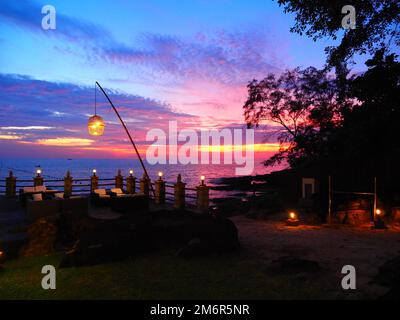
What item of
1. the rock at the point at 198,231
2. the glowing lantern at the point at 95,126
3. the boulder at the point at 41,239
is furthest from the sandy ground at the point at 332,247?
the glowing lantern at the point at 95,126

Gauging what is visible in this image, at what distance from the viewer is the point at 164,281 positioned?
632 centimetres

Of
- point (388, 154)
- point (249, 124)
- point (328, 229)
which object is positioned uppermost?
point (249, 124)

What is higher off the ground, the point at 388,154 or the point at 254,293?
the point at 388,154

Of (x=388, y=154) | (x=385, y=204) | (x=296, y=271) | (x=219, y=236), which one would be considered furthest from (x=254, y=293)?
(x=388, y=154)

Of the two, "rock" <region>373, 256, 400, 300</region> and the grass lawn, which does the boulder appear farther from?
"rock" <region>373, 256, 400, 300</region>

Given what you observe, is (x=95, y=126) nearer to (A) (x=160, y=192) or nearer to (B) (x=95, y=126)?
(B) (x=95, y=126)

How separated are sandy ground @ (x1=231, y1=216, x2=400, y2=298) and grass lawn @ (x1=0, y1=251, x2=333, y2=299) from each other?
782 mm

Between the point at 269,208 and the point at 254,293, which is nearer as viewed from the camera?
the point at 254,293

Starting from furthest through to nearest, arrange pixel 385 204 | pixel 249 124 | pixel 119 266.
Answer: pixel 249 124 < pixel 385 204 < pixel 119 266

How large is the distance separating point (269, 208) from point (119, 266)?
933 cm

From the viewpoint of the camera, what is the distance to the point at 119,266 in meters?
7.33

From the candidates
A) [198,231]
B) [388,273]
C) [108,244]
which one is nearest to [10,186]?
[108,244]
